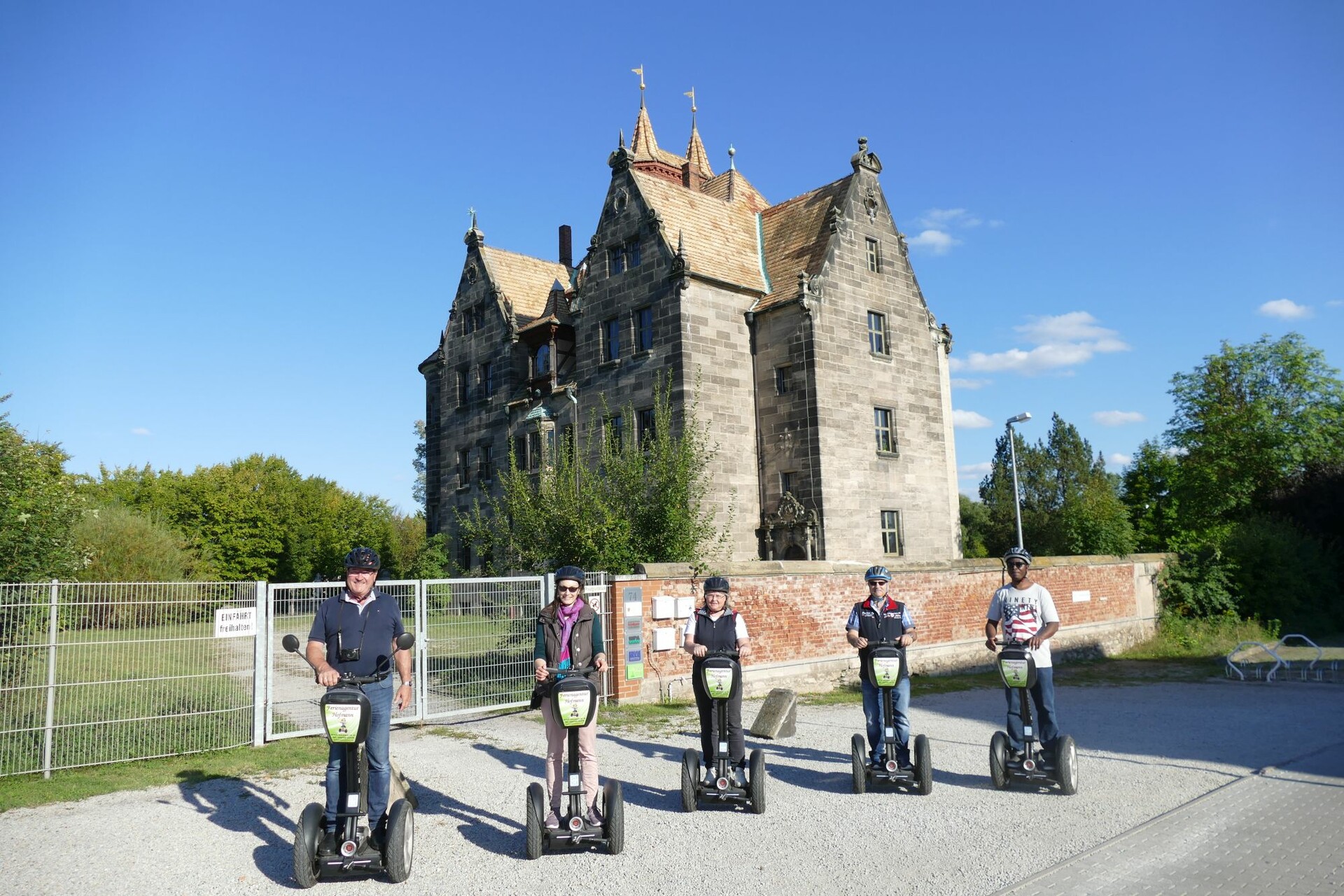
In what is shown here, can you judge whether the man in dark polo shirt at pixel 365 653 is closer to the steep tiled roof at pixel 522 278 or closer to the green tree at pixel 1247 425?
the steep tiled roof at pixel 522 278

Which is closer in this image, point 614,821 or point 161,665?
point 614,821

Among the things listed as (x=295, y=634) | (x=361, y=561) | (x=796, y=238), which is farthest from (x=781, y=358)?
(x=361, y=561)

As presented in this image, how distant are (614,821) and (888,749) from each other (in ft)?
9.78

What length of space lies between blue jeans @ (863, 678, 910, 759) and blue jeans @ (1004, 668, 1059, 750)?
35.5 inches

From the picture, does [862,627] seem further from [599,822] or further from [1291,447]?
[1291,447]

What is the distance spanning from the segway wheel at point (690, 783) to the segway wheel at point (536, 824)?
59.0 inches

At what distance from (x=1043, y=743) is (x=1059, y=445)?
72.5 meters

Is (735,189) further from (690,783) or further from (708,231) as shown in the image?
(690,783)

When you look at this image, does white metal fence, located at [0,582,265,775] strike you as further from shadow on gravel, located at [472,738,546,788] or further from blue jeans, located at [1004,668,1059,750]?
blue jeans, located at [1004,668,1059,750]

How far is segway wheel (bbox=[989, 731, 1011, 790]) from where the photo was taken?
8.14 meters

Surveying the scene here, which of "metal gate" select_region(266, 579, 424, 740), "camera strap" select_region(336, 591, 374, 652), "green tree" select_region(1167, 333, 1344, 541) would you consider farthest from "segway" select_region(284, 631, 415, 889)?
"green tree" select_region(1167, 333, 1344, 541)

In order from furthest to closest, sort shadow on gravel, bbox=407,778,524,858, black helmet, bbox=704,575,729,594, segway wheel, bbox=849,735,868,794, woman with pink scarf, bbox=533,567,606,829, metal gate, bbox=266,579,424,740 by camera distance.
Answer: metal gate, bbox=266,579,424,740 → segway wheel, bbox=849,735,868,794 → black helmet, bbox=704,575,729,594 → shadow on gravel, bbox=407,778,524,858 → woman with pink scarf, bbox=533,567,606,829

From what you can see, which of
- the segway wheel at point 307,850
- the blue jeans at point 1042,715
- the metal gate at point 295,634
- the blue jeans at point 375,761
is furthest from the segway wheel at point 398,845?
the blue jeans at point 1042,715

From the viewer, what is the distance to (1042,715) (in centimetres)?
818
